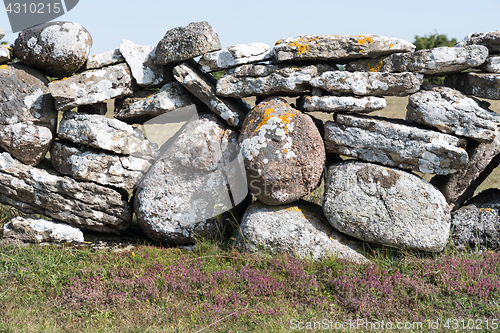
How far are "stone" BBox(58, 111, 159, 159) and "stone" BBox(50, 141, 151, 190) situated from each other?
0.13 metres

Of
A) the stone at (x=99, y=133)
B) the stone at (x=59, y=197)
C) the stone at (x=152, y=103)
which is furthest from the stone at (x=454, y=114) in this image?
the stone at (x=59, y=197)

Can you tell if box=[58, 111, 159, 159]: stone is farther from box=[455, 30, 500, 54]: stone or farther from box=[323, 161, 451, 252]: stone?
box=[455, 30, 500, 54]: stone

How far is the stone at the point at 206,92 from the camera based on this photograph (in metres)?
6.05

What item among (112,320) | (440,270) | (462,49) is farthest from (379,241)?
(112,320)

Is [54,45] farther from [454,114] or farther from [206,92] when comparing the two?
[454,114]

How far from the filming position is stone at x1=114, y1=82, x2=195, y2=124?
6180 millimetres

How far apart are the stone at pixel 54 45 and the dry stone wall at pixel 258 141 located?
21 millimetres

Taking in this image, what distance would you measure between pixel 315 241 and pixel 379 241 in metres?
0.90

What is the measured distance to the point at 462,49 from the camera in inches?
210

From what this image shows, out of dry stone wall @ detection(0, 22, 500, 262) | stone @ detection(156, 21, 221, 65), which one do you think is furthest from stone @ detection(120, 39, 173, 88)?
stone @ detection(156, 21, 221, 65)

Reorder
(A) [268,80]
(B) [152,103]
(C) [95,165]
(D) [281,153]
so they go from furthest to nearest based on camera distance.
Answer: (B) [152,103] < (C) [95,165] < (A) [268,80] < (D) [281,153]

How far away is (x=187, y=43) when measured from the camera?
5941 mm

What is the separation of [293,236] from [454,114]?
9.47 feet

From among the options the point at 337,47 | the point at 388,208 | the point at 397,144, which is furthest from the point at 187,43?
the point at 388,208
